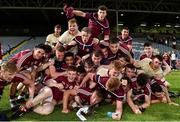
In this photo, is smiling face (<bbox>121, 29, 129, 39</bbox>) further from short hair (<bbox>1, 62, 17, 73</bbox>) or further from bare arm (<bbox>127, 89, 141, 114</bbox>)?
short hair (<bbox>1, 62, 17, 73</bbox>)

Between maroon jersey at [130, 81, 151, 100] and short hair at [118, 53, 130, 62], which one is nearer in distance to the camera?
maroon jersey at [130, 81, 151, 100]

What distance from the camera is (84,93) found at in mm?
7016

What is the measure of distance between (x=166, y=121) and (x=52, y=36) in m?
4.77

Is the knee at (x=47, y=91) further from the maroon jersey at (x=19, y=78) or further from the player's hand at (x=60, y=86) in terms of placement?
the maroon jersey at (x=19, y=78)

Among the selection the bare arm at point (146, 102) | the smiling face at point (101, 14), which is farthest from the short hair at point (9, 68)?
the smiling face at point (101, 14)

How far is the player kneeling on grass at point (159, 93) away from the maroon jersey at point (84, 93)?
5.43 ft

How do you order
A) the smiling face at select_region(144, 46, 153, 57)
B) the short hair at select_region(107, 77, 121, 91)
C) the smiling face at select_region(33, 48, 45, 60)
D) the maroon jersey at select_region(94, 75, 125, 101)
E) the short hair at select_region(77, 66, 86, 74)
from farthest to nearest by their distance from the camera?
the smiling face at select_region(144, 46, 153, 57) → the short hair at select_region(77, 66, 86, 74) → the smiling face at select_region(33, 48, 45, 60) → the maroon jersey at select_region(94, 75, 125, 101) → the short hair at select_region(107, 77, 121, 91)

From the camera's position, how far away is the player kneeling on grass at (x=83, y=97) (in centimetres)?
689

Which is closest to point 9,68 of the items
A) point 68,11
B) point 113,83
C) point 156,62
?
point 113,83

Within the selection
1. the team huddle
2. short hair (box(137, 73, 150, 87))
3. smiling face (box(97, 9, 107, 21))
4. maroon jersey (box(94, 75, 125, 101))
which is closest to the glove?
the team huddle

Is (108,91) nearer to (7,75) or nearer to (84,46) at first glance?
(84,46)

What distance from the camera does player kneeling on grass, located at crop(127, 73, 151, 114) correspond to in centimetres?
719

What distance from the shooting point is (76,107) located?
7.06 m

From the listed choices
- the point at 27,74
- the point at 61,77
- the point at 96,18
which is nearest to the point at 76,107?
the point at 61,77
